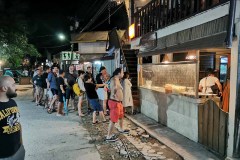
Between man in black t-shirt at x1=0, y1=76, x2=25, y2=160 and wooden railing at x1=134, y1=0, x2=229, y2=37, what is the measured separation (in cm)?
491

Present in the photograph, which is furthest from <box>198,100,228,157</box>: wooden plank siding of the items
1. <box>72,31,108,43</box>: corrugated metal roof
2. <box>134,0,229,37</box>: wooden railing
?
<box>72,31,108,43</box>: corrugated metal roof

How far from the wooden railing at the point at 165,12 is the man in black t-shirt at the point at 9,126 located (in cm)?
491

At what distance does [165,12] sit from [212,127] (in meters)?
4.90

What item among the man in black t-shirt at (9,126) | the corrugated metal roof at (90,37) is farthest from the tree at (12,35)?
the man in black t-shirt at (9,126)

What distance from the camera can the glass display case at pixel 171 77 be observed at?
7.48m

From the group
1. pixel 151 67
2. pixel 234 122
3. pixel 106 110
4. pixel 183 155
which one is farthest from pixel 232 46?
pixel 106 110

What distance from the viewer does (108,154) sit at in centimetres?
633

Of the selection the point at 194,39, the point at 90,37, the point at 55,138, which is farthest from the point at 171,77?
the point at 90,37

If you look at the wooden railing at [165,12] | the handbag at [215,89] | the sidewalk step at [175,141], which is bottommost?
→ the sidewalk step at [175,141]

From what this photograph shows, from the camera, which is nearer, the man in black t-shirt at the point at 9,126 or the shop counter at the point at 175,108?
the man in black t-shirt at the point at 9,126

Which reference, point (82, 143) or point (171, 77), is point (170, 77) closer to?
point (171, 77)

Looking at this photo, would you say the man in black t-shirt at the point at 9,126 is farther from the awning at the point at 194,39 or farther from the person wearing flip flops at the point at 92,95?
the person wearing flip flops at the point at 92,95

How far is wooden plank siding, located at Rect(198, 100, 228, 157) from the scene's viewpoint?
223 inches

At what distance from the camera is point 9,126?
3326 mm
